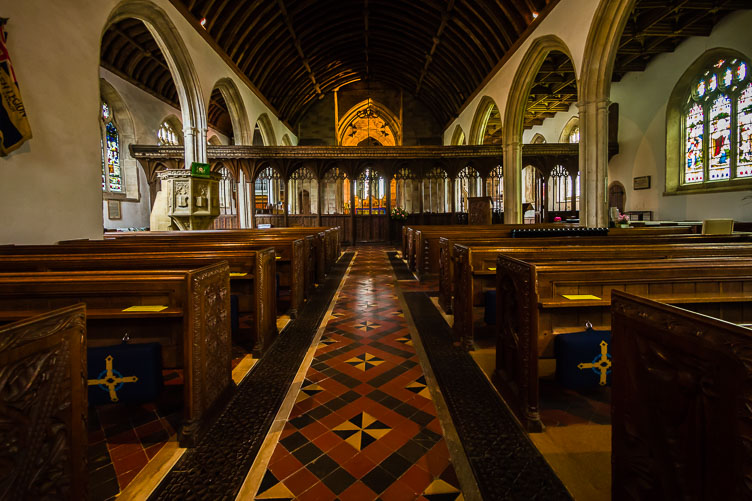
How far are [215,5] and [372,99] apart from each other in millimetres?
12377

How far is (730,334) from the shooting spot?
3.06ft

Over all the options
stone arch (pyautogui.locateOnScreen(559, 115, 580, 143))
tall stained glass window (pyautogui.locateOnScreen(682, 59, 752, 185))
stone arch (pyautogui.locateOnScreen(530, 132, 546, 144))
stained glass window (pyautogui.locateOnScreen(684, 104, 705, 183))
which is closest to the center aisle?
tall stained glass window (pyautogui.locateOnScreen(682, 59, 752, 185))

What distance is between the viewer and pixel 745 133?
1014 cm

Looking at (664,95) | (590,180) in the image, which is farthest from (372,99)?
(590,180)

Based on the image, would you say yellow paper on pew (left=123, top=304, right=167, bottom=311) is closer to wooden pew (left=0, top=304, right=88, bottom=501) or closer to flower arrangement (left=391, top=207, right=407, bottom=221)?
wooden pew (left=0, top=304, right=88, bottom=501)

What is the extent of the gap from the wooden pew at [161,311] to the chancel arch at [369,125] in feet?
66.8

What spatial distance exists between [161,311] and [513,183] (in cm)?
1199

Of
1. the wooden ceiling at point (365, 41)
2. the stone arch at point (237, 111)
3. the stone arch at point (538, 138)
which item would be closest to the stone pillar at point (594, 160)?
the wooden ceiling at point (365, 41)

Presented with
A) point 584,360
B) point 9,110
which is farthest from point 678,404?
point 9,110

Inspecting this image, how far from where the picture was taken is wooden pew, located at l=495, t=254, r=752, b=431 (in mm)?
2102

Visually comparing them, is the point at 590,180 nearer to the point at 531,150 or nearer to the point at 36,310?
the point at 531,150

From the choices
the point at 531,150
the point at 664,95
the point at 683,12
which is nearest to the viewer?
the point at 683,12

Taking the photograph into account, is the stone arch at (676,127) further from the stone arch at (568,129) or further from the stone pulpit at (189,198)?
the stone pulpit at (189,198)

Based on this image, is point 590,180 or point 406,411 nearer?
point 406,411
